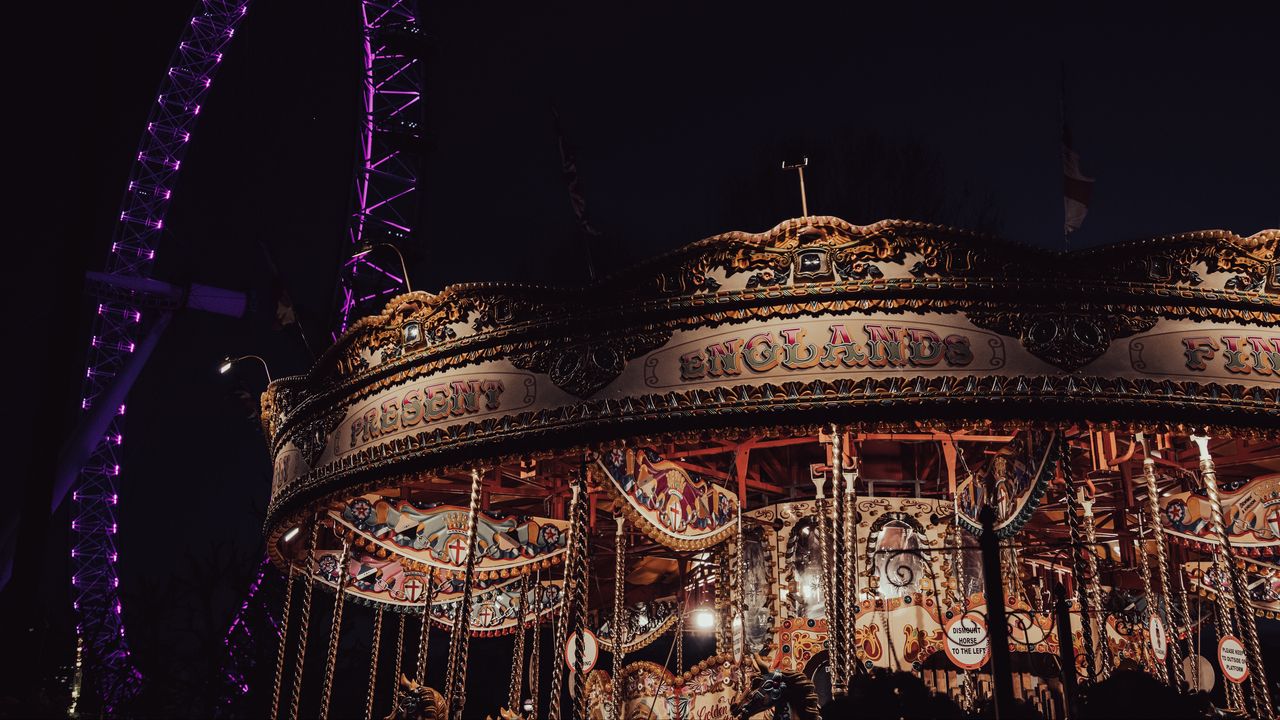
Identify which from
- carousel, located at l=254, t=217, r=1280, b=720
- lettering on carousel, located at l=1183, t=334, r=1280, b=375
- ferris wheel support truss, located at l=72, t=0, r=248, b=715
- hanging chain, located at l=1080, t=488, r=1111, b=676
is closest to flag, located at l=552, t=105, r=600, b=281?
carousel, located at l=254, t=217, r=1280, b=720

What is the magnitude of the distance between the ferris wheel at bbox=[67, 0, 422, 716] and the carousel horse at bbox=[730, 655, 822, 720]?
1459 cm

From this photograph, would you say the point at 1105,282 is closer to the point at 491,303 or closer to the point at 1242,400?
the point at 1242,400

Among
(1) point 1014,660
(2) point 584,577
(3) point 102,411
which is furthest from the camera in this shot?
(3) point 102,411

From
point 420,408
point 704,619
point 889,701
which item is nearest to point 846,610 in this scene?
point 889,701

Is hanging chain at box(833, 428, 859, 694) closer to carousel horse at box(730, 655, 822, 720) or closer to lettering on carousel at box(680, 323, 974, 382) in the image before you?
carousel horse at box(730, 655, 822, 720)

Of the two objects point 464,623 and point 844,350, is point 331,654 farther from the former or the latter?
point 844,350

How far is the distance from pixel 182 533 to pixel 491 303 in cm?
3155

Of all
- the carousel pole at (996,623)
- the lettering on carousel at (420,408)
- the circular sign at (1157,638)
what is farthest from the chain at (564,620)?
the circular sign at (1157,638)

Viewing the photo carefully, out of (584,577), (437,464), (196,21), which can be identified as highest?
(196,21)

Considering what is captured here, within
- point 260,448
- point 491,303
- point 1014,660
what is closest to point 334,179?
point 260,448

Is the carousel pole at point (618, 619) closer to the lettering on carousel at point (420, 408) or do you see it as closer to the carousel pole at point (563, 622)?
the carousel pole at point (563, 622)

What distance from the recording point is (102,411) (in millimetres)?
22188

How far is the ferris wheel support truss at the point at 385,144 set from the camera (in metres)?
20.9

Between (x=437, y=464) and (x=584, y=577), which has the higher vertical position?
(x=437, y=464)
